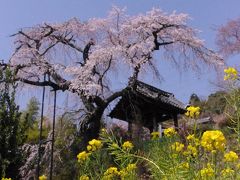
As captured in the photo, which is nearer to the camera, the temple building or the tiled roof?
the temple building

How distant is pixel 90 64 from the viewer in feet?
46.4

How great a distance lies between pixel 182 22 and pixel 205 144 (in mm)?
13720

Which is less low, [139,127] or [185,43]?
[185,43]

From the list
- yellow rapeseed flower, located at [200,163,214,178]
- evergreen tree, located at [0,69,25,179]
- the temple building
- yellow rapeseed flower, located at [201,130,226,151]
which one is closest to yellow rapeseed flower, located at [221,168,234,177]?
yellow rapeseed flower, located at [200,163,214,178]

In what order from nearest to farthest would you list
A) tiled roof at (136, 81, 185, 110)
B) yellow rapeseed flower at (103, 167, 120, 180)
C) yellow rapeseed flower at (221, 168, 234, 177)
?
1. yellow rapeseed flower at (221, 168, 234, 177)
2. yellow rapeseed flower at (103, 167, 120, 180)
3. tiled roof at (136, 81, 185, 110)

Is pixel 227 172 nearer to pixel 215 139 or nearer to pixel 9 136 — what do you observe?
pixel 215 139

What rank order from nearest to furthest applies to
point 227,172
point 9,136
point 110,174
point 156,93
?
point 227,172, point 110,174, point 9,136, point 156,93

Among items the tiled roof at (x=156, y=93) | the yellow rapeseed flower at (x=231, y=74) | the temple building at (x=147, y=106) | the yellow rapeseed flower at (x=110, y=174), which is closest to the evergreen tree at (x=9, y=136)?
the yellow rapeseed flower at (x=110, y=174)

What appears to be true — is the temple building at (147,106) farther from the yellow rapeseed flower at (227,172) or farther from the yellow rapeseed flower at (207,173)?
the yellow rapeseed flower at (207,173)

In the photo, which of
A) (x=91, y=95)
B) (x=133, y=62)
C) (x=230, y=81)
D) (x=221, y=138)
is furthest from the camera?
(x=133, y=62)

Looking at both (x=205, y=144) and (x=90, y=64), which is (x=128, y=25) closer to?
(x=90, y=64)

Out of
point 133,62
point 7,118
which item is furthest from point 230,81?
point 133,62

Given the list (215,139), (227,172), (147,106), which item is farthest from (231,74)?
(147,106)

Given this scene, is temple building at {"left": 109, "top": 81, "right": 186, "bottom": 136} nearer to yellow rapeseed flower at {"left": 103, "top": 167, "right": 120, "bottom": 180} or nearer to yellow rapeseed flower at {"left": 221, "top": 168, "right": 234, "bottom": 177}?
yellow rapeseed flower at {"left": 103, "top": 167, "right": 120, "bottom": 180}
